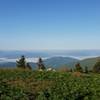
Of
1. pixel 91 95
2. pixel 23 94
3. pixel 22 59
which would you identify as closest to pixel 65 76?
pixel 91 95

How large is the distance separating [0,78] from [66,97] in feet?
34.7

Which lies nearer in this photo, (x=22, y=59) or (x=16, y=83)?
(x=16, y=83)

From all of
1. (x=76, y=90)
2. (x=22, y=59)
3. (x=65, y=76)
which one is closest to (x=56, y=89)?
(x=76, y=90)

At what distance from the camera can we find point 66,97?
26.1m

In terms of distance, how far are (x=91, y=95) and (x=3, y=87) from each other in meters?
7.65

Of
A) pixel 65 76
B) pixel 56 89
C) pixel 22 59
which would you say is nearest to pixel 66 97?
pixel 56 89

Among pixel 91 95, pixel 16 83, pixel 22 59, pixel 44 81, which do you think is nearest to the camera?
pixel 91 95

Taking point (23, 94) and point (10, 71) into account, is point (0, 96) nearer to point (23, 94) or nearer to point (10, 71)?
point (23, 94)

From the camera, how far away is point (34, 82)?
33625 millimetres

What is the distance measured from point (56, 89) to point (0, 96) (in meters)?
5.80

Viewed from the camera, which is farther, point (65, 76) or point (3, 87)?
point (65, 76)

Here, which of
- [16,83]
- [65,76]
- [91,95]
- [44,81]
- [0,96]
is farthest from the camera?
[65,76]

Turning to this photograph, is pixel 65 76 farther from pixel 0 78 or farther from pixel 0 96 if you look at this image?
pixel 0 96

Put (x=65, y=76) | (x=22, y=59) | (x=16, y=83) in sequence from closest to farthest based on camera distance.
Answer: (x=16, y=83) → (x=65, y=76) → (x=22, y=59)
